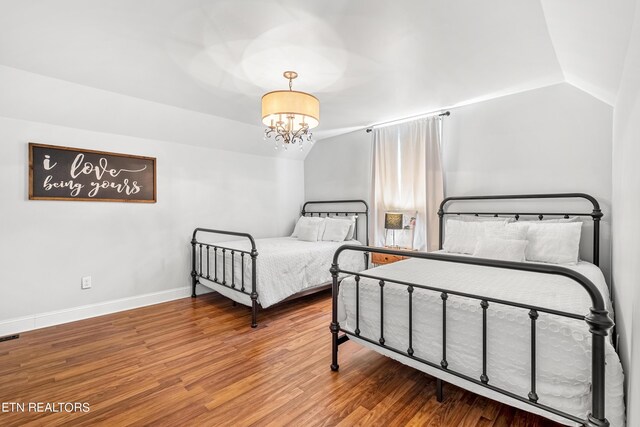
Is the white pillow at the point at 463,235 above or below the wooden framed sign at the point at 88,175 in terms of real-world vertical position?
below

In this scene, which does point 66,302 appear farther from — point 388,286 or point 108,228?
point 388,286

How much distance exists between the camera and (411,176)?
381 centimetres

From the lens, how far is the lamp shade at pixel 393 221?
372 cm

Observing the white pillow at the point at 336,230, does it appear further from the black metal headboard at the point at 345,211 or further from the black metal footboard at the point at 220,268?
the black metal footboard at the point at 220,268

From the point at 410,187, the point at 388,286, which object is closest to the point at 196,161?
the point at 410,187

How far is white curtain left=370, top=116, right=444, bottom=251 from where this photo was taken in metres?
3.58

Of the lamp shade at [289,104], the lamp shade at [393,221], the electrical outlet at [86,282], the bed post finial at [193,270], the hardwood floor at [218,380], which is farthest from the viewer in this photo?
the bed post finial at [193,270]

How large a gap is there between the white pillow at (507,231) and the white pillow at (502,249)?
11cm

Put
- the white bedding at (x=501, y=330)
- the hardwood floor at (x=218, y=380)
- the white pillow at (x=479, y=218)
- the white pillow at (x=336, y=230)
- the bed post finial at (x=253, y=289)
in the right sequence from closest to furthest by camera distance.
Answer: the white bedding at (x=501, y=330)
the hardwood floor at (x=218, y=380)
the bed post finial at (x=253, y=289)
the white pillow at (x=479, y=218)
the white pillow at (x=336, y=230)

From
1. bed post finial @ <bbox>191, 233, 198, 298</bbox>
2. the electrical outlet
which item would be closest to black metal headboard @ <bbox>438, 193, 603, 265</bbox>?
bed post finial @ <bbox>191, 233, 198, 298</bbox>

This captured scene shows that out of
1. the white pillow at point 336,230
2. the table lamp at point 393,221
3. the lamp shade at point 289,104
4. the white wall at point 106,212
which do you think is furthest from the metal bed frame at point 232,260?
the lamp shade at point 289,104

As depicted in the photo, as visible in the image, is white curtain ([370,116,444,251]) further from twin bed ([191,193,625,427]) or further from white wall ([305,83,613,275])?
twin bed ([191,193,625,427])

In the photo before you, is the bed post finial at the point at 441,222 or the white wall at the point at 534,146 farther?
the bed post finial at the point at 441,222

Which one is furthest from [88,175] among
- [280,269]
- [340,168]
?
[340,168]
